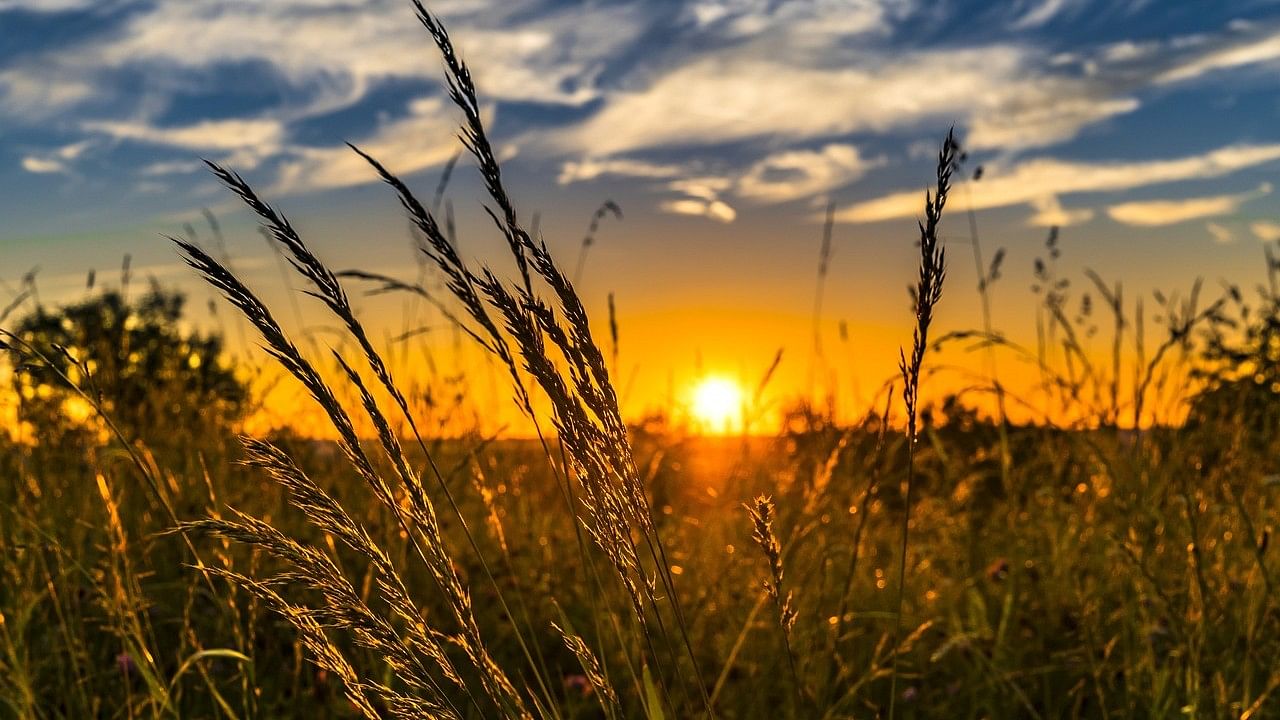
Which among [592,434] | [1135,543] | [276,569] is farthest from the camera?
[276,569]

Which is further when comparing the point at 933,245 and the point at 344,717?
the point at 344,717

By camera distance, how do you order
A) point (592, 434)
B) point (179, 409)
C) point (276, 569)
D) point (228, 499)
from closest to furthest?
point (592, 434)
point (276, 569)
point (228, 499)
point (179, 409)

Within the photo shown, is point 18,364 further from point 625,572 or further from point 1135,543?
point 1135,543

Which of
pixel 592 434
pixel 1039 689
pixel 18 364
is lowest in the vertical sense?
Answer: pixel 1039 689

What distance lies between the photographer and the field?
1141mm

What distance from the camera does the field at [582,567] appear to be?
114cm

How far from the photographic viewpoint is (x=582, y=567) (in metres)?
3.94

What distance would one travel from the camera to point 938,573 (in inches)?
174

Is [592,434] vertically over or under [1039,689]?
over

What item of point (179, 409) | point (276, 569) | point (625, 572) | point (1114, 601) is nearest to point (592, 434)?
point (625, 572)

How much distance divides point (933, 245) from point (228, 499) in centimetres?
378

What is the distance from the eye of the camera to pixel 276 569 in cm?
370

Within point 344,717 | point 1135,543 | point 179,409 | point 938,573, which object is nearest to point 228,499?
point 179,409

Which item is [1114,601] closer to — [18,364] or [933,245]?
[933,245]
